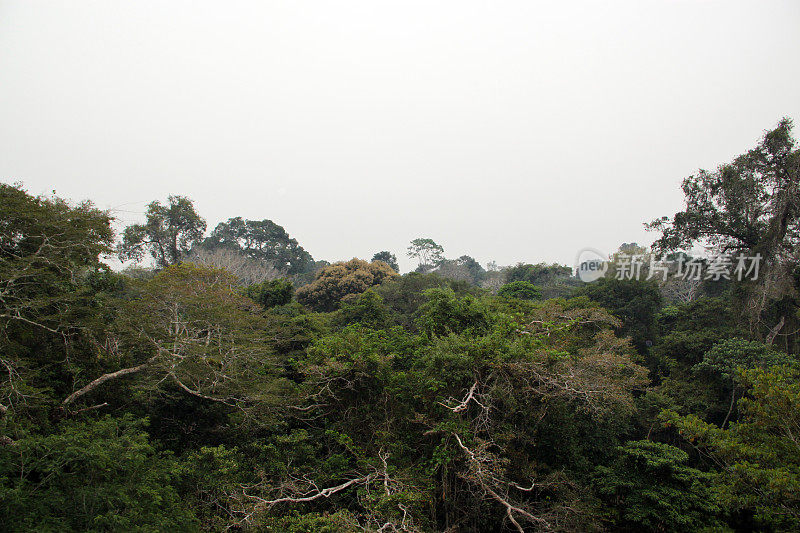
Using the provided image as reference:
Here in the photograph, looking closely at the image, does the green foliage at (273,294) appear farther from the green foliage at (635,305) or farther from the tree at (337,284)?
the green foliage at (635,305)

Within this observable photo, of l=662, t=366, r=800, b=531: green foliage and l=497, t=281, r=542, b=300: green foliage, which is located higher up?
l=497, t=281, r=542, b=300: green foliage

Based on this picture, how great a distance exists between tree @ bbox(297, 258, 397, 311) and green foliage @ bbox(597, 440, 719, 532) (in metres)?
16.3

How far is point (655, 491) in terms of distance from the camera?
26.5 feet

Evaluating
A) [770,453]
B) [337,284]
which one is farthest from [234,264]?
[770,453]

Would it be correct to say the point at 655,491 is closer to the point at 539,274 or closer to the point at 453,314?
the point at 453,314

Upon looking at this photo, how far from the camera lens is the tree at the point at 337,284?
76.6ft

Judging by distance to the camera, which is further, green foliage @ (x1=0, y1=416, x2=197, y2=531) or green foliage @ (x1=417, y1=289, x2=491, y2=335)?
green foliage @ (x1=417, y1=289, x2=491, y2=335)

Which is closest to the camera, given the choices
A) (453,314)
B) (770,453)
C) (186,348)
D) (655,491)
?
(770,453)

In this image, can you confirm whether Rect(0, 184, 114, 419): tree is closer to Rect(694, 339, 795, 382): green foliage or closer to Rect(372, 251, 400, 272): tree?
Rect(694, 339, 795, 382): green foliage

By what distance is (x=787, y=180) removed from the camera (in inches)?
463

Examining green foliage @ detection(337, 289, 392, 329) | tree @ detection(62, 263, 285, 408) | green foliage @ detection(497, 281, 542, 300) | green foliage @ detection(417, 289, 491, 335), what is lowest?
tree @ detection(62, 263, 285, 408)

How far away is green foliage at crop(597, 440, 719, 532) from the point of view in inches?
301

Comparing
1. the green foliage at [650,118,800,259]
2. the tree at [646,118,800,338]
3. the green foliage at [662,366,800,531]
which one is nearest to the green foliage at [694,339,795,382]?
the tree at [646,118,800,338]

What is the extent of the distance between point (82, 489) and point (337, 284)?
18.7 meters
